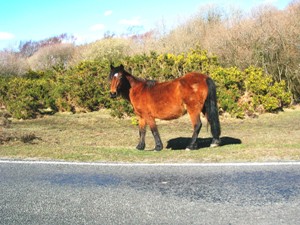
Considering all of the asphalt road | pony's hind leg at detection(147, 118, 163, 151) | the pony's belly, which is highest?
the pony's belly

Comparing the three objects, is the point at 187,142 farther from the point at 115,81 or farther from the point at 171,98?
the point at 115,81

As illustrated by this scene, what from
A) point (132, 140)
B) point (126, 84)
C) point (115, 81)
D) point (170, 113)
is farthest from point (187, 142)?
point (115, 81)

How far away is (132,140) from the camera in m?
11.4

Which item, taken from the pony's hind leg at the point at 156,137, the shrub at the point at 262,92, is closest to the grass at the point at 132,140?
the pony's hind leg at the point at 156,137

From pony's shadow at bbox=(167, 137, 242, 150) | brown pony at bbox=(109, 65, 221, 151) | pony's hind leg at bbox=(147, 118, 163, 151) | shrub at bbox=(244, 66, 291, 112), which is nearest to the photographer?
brown pony at bbox=(109, 65, 221, 151)

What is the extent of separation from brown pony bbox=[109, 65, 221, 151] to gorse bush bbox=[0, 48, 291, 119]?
19.8 feet

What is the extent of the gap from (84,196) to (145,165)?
1.97 meters

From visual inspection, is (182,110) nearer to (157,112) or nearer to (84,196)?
(157,112)

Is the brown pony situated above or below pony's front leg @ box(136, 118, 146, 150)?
above

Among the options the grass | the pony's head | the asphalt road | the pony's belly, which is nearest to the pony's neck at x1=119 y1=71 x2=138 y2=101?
the pony's head

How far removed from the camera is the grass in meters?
8.00

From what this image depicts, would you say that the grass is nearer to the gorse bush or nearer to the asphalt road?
the gorse bush

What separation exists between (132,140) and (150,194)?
603cm

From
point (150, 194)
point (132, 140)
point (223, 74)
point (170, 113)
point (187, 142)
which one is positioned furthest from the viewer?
point (223, 74)
